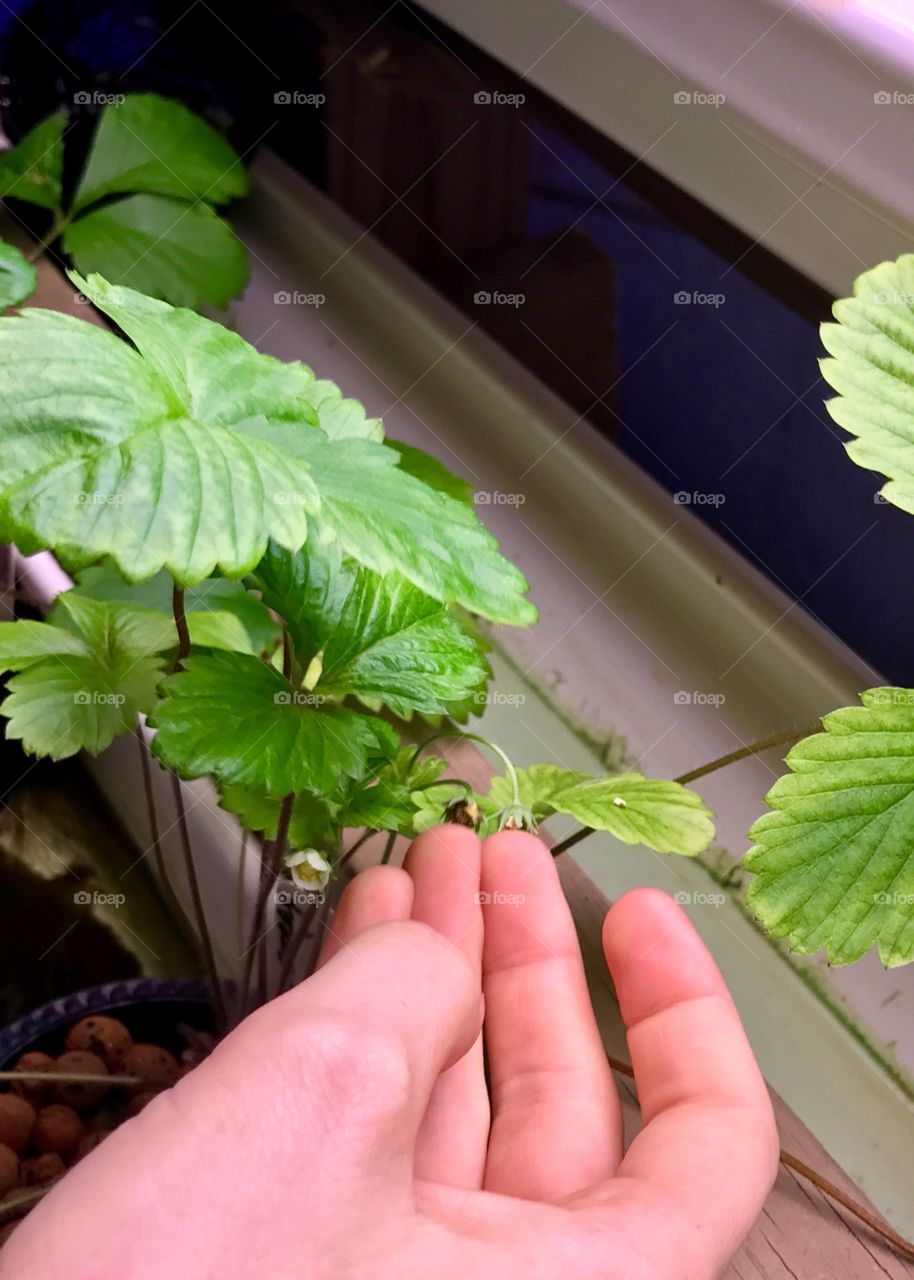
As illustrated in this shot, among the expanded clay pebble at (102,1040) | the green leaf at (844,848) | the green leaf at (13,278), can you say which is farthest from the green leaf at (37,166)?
the green leaf at (844,848)

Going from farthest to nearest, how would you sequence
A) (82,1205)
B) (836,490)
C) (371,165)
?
(371,165) < (836,490) < (82,1205)

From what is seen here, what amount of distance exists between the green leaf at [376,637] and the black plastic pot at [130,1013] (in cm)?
29

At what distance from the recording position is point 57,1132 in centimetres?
67

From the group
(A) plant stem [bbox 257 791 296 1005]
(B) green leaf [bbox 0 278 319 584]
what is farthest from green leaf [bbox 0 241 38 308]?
(A) plant stem [bbox 257 791 296 1005]

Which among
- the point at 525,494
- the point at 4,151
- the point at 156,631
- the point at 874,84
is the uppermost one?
the point at 874,84

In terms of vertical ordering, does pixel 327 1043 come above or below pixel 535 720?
below

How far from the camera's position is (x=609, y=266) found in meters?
1.00

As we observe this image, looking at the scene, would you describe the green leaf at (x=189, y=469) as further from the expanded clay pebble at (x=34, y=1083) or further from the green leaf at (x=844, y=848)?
the expanded clay pebble at (x=34, y=1083)

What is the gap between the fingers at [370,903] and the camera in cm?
57

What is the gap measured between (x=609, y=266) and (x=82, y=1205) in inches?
34.9

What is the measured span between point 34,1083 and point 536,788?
0.38m

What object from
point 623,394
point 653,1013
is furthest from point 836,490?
point 653,1013

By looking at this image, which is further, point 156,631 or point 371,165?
point 371,165

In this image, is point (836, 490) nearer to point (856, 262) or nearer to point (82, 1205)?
point (856, 262)
